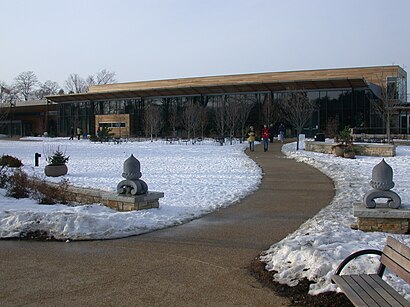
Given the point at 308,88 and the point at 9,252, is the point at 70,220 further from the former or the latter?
the point at 308,88

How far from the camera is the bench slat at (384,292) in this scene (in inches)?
145

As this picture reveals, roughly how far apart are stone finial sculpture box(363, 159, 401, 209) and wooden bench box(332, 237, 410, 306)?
9.25 ft

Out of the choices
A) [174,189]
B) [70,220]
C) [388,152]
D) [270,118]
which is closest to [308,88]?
[270,118]

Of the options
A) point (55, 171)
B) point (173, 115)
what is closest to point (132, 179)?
point (55, 171)

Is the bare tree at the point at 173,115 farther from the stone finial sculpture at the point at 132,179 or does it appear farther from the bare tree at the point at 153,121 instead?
the stone finial sculpture at the point at 132,179

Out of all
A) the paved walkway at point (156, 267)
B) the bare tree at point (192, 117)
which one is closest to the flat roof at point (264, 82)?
the bare tree at point (192, 117)

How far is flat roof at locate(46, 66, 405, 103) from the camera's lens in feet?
155

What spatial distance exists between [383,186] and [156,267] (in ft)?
12.3

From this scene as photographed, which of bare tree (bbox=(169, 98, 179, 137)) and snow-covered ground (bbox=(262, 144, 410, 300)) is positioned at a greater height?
bare tree (bbox=(169, 98, 179, 137))

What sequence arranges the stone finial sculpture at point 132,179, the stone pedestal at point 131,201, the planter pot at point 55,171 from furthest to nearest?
1. the planter pot at point 55,171
2. the stone finial sculpture at point 132,179
3. the stone pedestal at point 131,201

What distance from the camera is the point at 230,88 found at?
5222cm

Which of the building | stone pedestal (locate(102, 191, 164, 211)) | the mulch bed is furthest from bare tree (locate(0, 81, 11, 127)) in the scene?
the mulch bed

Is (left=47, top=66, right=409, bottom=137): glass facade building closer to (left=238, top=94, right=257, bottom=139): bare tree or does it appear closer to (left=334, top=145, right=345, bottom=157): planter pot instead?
(left=238, top=94, right=257, bottom=139): bare tree

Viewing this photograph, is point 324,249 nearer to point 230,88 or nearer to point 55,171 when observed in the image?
point 55,171
